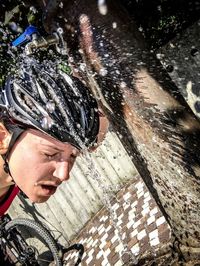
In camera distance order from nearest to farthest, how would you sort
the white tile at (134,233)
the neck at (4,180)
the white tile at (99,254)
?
1. the neck at (4,180)
2. the white tile at (134,233)
3. the white tile at (99,254)

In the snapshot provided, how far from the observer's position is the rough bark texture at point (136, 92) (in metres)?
2.26

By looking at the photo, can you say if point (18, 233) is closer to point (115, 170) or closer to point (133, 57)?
point (115, 170)

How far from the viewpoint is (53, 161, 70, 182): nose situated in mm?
2830

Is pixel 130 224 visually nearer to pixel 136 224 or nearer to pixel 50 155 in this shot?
pixel 136 224

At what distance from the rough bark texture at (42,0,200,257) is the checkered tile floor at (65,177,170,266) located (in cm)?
210

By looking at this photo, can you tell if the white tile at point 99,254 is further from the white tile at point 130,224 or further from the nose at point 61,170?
the nose at point 61,170

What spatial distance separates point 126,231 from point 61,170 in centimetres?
324

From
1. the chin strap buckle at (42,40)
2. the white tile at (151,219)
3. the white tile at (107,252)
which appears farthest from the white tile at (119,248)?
the chin strap buckle at (42,40)

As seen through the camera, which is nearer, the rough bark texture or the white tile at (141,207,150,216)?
the rough bark texture

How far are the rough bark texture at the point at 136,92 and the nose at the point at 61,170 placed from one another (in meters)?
0.55

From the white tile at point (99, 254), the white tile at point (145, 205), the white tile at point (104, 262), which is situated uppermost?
the white tile at point (145, 205)

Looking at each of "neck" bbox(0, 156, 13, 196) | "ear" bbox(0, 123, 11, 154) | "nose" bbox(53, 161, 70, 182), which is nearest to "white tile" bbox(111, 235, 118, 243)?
"neck" bbox(0, 156, 13, 196)

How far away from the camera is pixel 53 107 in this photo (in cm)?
290

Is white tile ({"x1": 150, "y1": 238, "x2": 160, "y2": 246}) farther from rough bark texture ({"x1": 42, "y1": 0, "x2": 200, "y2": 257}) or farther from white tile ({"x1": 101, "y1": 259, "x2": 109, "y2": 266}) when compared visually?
rough bark texture ({"x1": 42, "y1": 0, "x2": 200, "y2": 257})
